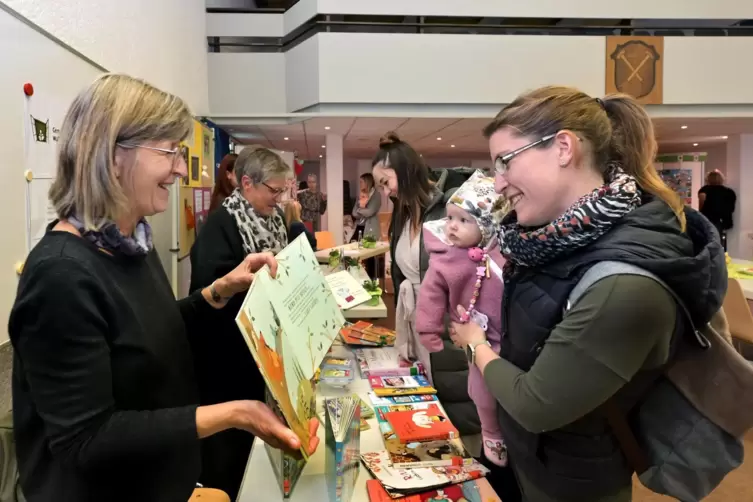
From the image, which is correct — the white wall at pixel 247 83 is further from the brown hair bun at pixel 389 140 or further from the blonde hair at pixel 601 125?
the blonde hair at pixel 601 125

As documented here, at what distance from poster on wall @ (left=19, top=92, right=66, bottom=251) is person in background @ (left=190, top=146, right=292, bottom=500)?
2.13 feet

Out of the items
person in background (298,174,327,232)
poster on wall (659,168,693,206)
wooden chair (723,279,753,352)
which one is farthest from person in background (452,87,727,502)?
poster on wall (659,168,693,206)

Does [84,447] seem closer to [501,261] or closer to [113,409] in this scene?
[113,409]

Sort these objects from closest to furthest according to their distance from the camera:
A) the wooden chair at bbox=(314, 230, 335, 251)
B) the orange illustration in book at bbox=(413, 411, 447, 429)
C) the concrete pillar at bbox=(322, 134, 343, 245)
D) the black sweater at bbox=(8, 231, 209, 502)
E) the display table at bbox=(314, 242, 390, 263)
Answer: the black sweater at bbox=(8, 231, 209, 502) < the orange illustration in book at bbox=(413, 411, 447, 429) < the display table at bbox=(314, 242, 390, 263) < the wooden chair at bbox=(314, 230, 335, 251) < the concrete pillar at bbox=(322, 134, 343, 245)

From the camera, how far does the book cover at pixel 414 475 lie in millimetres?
1212

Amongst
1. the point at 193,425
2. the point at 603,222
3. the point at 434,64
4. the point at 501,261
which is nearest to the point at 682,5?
the point at 434,64

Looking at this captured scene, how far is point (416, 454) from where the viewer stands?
1359 mm

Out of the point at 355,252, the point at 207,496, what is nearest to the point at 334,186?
the point at 355,252

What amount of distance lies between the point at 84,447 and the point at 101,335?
0.18 metres

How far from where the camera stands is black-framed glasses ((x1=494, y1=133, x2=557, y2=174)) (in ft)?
3.41

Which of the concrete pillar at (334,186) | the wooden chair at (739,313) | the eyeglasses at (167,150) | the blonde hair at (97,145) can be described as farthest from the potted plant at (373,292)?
the concrete pillar at (334,186)

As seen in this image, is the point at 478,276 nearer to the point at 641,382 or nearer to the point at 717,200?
the point at 641,382

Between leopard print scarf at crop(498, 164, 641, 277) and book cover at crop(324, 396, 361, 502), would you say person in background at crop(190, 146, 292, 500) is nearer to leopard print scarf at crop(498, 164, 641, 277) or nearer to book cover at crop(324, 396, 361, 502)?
book cover at crop(324, 396, 361, 502)

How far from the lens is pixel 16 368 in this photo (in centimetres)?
90
